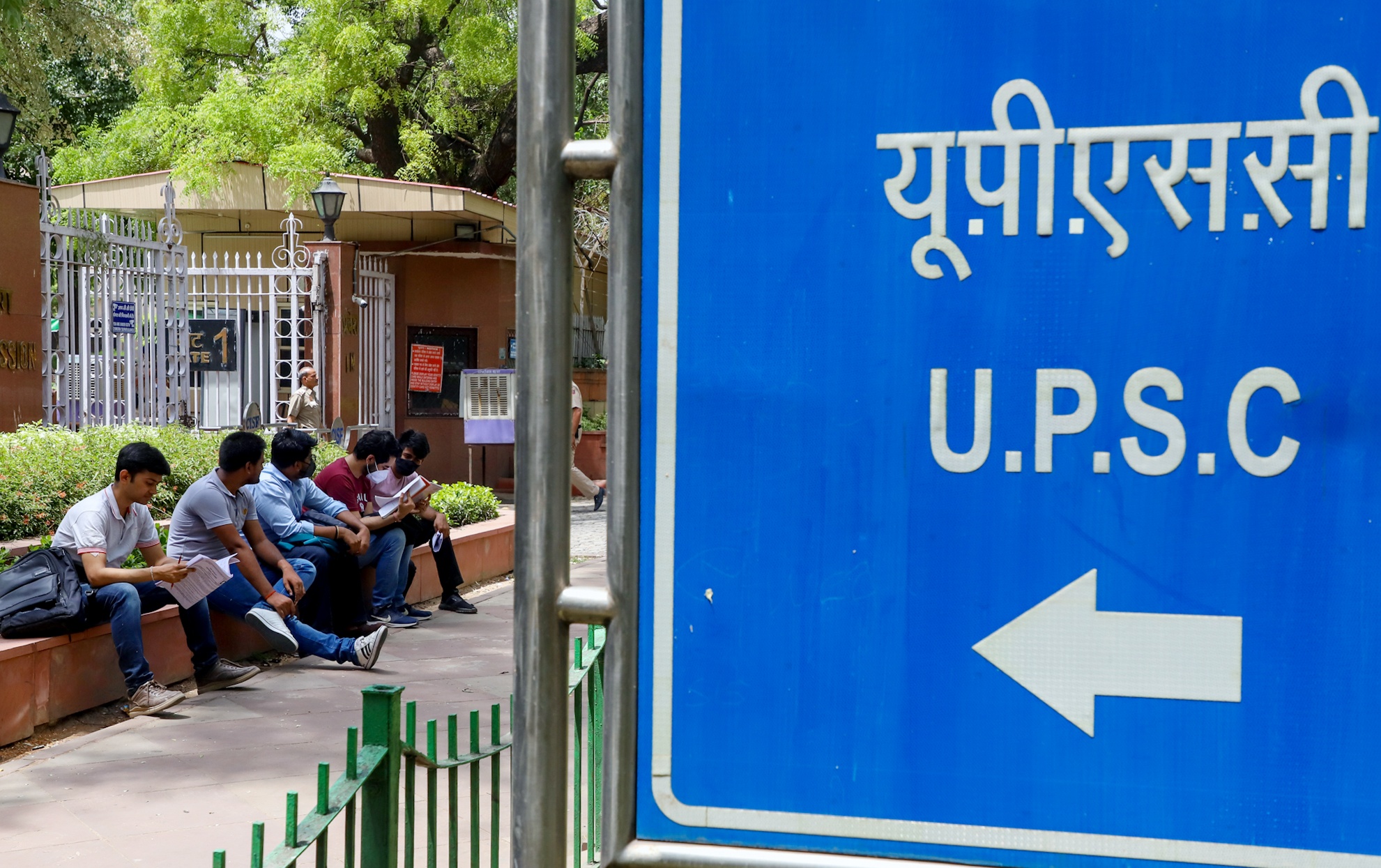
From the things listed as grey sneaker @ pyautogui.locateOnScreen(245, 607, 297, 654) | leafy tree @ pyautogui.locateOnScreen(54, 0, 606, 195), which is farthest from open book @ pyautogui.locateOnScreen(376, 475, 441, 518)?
leafy tree @ pyautogui.locateOnScreen(54, 0, 606, 195)

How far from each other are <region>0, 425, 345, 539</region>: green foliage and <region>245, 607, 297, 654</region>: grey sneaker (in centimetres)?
188

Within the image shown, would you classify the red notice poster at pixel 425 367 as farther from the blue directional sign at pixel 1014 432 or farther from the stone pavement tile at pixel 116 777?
the blue directional sign at pixel 1014 432

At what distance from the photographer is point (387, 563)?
869 centimetres

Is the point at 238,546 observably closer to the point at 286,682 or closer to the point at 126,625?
the point at 286,682

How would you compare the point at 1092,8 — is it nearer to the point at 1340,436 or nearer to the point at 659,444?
the point at 1340,436

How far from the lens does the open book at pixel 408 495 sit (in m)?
8.69

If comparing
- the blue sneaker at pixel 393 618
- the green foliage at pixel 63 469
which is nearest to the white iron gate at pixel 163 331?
the green foliage at pixel 63 469

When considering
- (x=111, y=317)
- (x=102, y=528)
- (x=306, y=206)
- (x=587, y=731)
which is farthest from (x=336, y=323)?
(x=587, y=731)

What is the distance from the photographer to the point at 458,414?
55.1 ft

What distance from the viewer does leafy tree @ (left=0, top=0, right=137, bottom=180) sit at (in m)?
17.2

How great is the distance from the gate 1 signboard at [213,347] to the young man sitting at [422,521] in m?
4.04

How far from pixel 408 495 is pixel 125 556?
2.56 m

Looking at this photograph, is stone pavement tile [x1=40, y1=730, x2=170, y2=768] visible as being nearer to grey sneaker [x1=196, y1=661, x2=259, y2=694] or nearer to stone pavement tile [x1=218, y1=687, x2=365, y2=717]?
stone pavement tile [x1=218, y1=687, x2=365, y2=717]

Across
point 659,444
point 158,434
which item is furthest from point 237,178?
point 659,444
